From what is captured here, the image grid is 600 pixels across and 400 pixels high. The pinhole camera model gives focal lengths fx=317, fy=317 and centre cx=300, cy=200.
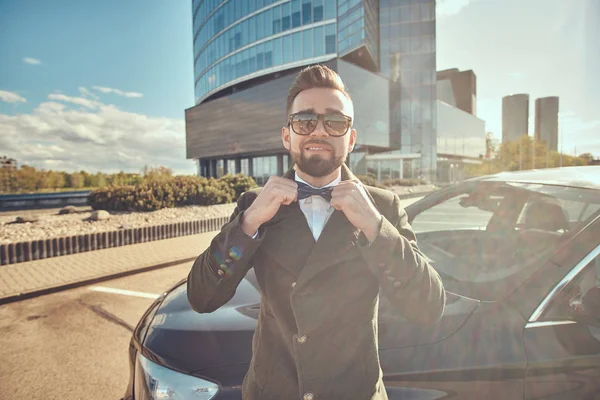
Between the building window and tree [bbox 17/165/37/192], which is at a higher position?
the building window

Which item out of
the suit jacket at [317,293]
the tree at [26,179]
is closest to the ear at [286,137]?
the suit jacket at [317,293]

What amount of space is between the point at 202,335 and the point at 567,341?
1777 mm

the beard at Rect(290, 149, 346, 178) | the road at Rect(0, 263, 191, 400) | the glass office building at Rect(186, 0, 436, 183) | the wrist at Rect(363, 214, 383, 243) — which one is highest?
the glass office building at Rect(186, 0, 436, 183)

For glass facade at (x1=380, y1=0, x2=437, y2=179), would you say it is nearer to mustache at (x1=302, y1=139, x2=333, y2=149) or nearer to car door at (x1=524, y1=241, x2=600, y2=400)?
car door at (x1=524, y1=241, x2=600, y2=400)

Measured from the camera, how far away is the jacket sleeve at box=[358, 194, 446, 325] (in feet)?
3.54

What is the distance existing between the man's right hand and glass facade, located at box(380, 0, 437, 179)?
41.2m

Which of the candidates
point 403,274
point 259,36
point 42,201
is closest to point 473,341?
point 403,274

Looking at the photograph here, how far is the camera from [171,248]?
790 cm

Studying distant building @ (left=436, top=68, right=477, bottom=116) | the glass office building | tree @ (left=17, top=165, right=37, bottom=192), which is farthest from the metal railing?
distant building @ (left=436, top=68, right=477, bottom=116)

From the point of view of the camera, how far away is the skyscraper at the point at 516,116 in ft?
299

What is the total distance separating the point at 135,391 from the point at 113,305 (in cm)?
362

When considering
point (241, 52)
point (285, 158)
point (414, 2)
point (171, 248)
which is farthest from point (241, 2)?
point (171, 248)

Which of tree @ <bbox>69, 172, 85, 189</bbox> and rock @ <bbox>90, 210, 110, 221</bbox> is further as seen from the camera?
tree @ <bbox>69, 172, 85, 189</bbox>

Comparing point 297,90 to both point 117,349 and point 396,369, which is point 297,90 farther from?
point 117,349
